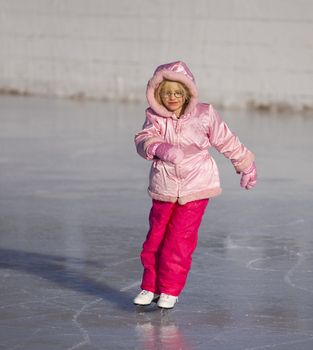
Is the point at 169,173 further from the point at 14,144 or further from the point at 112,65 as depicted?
the point at 112,65

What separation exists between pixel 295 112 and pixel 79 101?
294cm

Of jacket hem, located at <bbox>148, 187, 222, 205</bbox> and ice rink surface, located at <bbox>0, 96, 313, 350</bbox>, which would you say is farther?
jacket hem, located at <bbox>148, 187, 222, 205</bbox>

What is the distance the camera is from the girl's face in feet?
18.4

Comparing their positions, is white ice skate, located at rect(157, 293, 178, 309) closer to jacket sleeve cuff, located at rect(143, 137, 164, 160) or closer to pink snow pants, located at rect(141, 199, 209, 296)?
pink snow pants, located at rect(141, 199, 209, 296)

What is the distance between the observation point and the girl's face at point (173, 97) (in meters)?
5.61

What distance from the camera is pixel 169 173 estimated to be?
565 cm

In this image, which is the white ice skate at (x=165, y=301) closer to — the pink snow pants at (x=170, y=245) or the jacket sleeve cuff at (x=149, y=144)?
the pink snow pants at (x=170, y=245)

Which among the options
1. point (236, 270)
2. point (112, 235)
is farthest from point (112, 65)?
point (236, 270)

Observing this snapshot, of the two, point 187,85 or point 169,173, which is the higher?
point 187,85

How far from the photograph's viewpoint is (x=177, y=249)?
5.63m

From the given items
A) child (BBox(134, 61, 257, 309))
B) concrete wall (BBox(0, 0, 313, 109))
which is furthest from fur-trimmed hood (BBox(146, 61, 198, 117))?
concrete wall (BBox(0, 0, 313, 109))

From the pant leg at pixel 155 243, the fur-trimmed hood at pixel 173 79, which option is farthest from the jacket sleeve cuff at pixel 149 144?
the pant leg at pixel 155 243

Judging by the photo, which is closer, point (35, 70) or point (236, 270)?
point (236, 270)

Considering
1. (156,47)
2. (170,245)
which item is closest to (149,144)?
(170,245)
